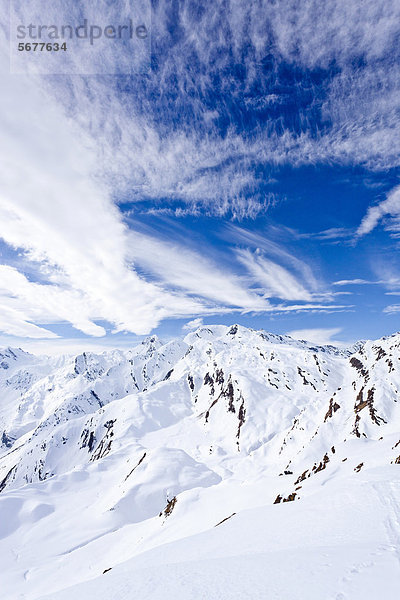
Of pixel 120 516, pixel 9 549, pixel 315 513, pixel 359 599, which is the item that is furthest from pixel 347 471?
pixel 9 549

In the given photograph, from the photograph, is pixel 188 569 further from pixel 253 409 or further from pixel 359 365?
pixel 359 365

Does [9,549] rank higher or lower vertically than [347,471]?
lower

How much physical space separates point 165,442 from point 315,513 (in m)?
191

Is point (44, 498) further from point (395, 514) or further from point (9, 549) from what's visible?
point (395, 514)

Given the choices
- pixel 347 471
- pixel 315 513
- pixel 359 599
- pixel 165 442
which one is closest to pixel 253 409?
pixel 165 442

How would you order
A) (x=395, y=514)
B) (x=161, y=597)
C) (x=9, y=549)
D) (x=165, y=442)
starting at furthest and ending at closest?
(x=165, y=442) → (x=9, y=549) → (x=395, y=514) → (x=161, y=597)

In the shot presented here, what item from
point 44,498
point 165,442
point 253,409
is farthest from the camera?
point 165,442

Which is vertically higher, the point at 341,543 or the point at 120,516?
the point at 341,543

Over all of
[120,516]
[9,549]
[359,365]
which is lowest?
[9,549]

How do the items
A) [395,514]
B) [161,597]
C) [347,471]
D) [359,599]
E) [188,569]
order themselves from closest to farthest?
1. [359,599]
2. [161,597]
3. [188,569]
4. [395,514]
5. [347,471]

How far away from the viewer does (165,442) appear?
18512cm

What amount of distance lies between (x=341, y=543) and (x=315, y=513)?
19.2ft

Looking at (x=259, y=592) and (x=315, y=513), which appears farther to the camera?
(x=315, y=513)

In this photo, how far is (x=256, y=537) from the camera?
46.9ft
